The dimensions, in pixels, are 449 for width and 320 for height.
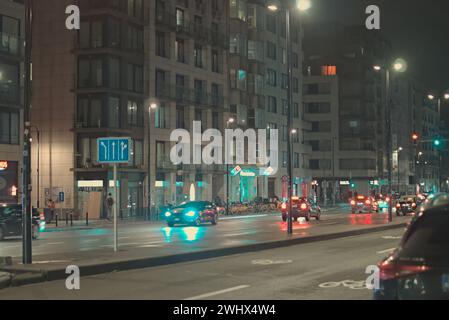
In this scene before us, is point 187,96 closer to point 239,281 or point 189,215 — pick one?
point 189,215

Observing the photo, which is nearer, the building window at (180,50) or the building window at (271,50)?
the building window at (180,50)

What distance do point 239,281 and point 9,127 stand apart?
126 ft

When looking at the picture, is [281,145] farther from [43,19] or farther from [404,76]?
[404,76]

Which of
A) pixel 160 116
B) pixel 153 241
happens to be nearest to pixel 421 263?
pixel 153 241

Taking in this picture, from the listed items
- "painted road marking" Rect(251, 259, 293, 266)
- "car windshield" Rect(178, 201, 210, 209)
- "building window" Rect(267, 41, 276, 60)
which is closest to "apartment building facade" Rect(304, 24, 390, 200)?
"building window" Rect(267, 41, 276, 60)

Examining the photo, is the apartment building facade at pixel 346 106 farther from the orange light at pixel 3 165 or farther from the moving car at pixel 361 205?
the orange light at pixel 3 165

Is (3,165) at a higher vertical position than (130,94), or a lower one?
lower

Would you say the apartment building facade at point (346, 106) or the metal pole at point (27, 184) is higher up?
the apartment building facade at point (346, 106)

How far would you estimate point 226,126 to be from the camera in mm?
73062

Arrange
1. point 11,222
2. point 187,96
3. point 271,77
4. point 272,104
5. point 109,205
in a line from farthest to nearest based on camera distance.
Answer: point 272,104 < point 271,77 < point 187,96 < point 109,205 < point 11,222

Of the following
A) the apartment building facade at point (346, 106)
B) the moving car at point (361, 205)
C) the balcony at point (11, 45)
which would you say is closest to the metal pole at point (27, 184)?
the balcony at point (11, 45)

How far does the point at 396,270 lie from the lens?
6684 mm

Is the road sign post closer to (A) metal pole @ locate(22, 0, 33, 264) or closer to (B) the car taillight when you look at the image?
(A) metal pole @ locate(22, 0, 33, 264)

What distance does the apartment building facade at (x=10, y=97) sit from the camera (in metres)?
48.1
